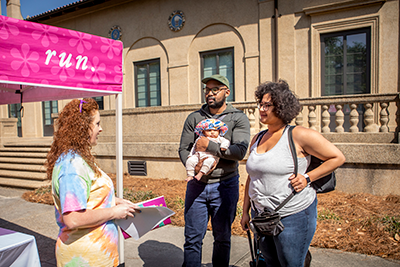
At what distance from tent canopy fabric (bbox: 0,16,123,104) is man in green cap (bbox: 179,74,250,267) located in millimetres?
1520

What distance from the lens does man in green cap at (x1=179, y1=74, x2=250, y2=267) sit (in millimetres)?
2805

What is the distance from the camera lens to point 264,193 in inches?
88.0

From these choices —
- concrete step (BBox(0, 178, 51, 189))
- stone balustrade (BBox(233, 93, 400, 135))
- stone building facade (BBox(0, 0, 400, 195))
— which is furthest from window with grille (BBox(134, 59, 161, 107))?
stone balustrade (BBox(233, 93, 400, 135))

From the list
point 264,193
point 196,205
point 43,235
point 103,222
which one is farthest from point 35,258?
point 43,235

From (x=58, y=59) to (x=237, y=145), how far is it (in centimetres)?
221

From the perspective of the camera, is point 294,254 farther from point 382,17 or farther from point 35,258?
point 382,17

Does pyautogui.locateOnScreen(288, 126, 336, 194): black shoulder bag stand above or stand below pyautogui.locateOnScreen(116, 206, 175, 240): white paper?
above

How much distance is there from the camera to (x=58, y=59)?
3244 millimetres

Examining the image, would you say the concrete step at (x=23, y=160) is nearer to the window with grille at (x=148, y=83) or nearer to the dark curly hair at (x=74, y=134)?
the window with grille at (x=148, y=83)

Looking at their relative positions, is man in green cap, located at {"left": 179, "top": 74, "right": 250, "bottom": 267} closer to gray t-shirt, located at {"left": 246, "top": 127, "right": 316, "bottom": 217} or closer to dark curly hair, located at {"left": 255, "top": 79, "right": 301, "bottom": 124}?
gray t-shirt, located at {"left": 246, "top": 127, "right": 316, "bottom": 217}

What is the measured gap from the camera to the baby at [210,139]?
2.66 meters

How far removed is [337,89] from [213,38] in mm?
4890

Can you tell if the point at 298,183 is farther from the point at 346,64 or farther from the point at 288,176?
the point at 346,64

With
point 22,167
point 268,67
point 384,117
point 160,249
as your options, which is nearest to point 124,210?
point 160,249
